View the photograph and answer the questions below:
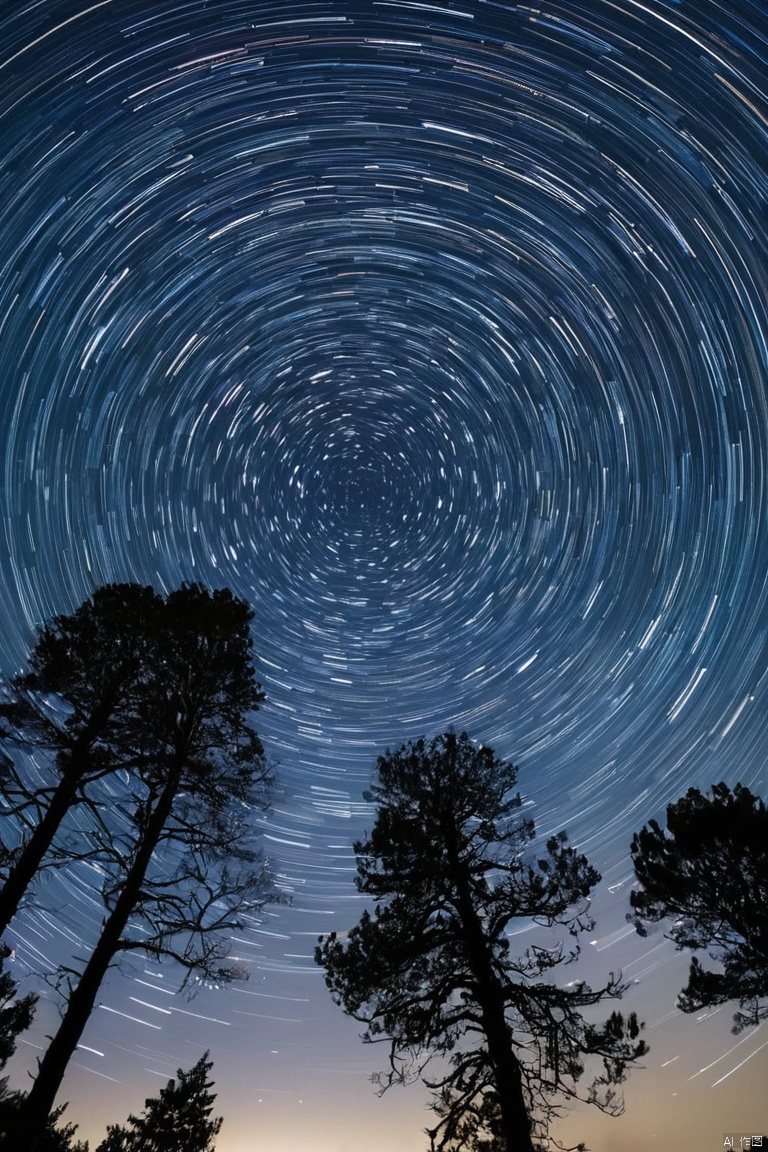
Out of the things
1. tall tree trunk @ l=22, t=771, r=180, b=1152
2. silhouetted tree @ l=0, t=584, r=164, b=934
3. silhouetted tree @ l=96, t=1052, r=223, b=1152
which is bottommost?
silhouetted tree @ l=96, t=1052, r=223, b=1152

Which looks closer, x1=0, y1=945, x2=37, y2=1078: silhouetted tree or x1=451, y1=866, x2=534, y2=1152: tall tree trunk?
x1=451, y1=866, x2=534, y2=1152: tall tree trunk

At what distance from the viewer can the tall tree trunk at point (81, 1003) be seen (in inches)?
226

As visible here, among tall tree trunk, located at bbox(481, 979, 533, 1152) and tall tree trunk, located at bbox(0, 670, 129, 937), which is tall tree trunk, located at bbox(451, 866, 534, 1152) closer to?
tall tree trunk, located at bbox(481, 979, 533, 1152)

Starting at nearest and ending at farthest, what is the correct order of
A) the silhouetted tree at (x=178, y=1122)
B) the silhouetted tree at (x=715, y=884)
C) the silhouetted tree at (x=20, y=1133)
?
Result: the silhouetted tree at (x=20, y=1133) < the silhouetted tree at (x=715, y=884) < the silhouetted tree at (x=178, y=1122)

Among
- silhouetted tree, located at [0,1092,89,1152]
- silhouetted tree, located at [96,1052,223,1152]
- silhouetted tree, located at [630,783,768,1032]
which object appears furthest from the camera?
silhouetted tree, located at [96,1052,223,1152]

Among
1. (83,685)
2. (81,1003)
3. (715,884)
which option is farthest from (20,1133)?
(715,884)

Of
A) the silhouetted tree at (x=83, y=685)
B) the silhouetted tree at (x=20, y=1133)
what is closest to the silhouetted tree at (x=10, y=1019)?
the silhouetted tree at (x=20, y=1133)

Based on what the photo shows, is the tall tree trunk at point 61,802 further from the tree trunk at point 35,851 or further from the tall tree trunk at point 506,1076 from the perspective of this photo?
the tall tree trunk at point 506,1076

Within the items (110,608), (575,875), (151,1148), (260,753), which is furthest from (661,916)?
(151,1148)

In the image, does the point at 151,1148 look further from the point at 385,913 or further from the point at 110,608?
the point at 110,608

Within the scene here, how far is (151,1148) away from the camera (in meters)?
19.1

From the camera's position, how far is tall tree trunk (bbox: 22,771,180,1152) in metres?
5.74

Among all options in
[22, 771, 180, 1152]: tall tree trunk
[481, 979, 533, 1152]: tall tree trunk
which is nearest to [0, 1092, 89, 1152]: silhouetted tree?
[22, 771, 180, 1152]: tall tree trunk

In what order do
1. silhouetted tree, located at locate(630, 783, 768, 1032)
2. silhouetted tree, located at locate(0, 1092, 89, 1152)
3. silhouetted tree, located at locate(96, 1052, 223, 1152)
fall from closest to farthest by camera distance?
silhouetted tree, located at locate(0, 1092, 89, 1152), silhouetted tree, located at locate(630, 783, 768, 1032), silhouetted tree, located at locate(96, 1052, 223, 1152)
